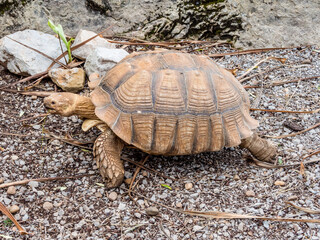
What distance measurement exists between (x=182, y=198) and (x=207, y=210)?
9.0 inches

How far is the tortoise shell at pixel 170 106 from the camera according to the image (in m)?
Result: 2.77

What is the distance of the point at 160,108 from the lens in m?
2.76

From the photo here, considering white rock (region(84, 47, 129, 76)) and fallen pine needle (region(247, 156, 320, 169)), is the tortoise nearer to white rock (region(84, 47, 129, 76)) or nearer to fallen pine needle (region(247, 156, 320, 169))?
fallen pine needle (region(247, 156, 320, 169))

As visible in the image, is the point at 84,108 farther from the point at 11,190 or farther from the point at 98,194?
the point at 11,190

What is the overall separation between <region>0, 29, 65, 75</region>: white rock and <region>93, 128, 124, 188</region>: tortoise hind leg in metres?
1.59

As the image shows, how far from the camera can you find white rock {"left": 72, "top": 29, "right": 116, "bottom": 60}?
411cm

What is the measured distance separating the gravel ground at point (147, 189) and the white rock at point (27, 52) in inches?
15.4

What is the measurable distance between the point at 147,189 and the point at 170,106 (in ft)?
2.39

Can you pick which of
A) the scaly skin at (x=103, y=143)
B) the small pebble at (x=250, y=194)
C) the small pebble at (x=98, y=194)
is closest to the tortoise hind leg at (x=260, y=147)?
the small pebble at (x=250, y=194)

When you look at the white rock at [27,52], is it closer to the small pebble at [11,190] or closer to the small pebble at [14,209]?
the small pebble at [11,190]

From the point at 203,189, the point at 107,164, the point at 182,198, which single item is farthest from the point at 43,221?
the point at 203,189

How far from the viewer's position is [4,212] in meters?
2.53

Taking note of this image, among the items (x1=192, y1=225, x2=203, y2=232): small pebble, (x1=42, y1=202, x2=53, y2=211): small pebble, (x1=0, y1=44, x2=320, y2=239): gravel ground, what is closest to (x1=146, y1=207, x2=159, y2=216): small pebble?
(x1=0, y1=44, x2=320, y2=239): gravel ground

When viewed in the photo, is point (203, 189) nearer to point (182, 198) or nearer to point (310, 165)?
point (182, 198)
